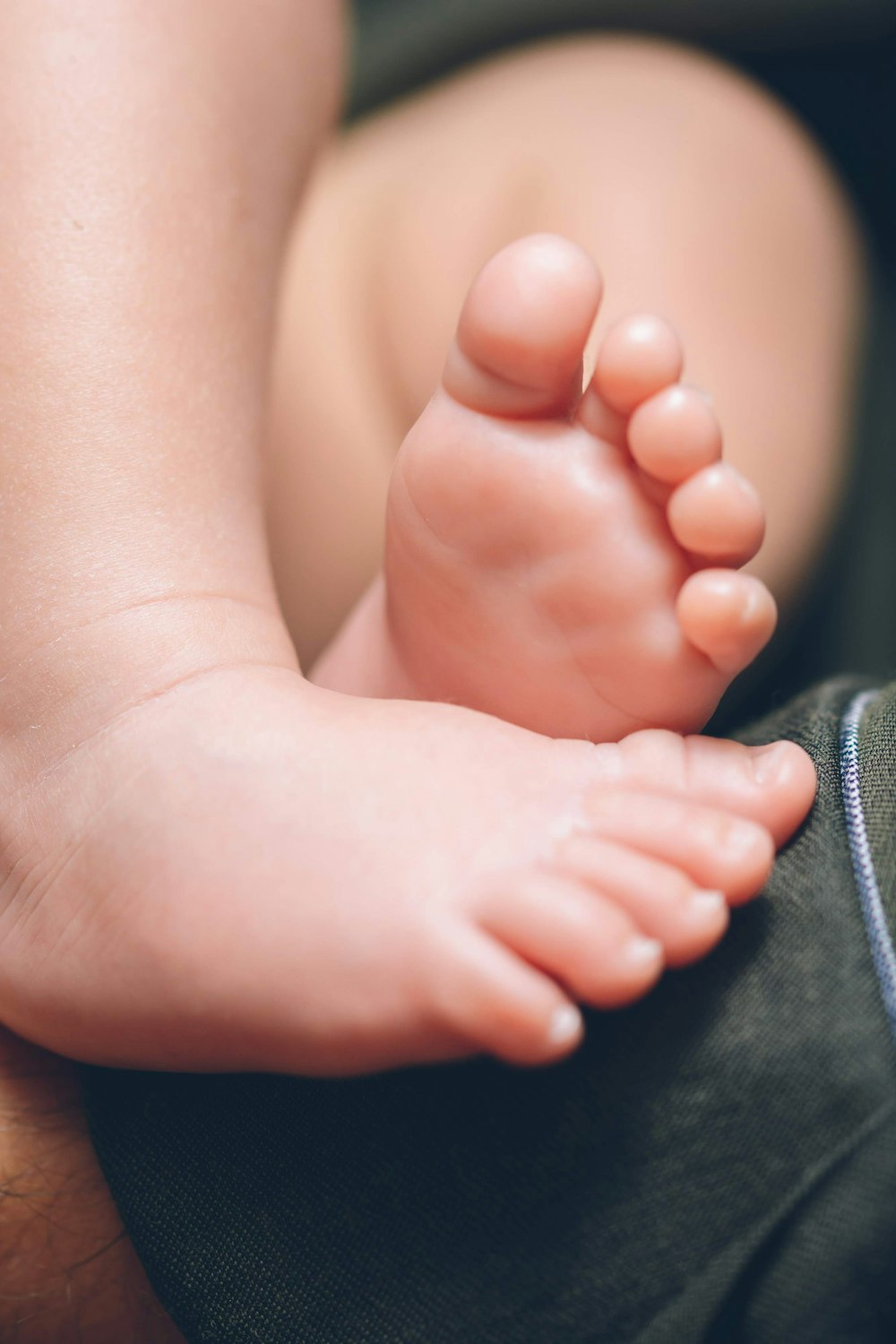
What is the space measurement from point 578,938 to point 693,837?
51mm

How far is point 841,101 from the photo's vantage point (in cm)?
83

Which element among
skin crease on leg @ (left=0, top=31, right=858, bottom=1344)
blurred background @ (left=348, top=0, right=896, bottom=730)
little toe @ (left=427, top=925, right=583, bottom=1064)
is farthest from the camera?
blurred background @ (left=348, top=0, right=896, bottom=730)

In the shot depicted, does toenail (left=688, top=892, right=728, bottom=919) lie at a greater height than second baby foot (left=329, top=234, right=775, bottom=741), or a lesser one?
lesser

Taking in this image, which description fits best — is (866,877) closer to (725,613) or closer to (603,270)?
(725,613)

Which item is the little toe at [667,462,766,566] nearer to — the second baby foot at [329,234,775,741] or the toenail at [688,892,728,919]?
the second baby foot at [329,234,775,741]

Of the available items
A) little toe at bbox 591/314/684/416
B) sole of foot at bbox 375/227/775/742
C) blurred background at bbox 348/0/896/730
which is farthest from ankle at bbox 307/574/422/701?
blurred background at bbox 348/0/896/730

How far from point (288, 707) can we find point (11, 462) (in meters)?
0.15

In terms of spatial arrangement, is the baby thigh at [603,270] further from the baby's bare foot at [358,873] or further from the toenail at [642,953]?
the toenail at [642,953]

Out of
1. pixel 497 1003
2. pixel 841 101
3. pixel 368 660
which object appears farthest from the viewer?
pixel 841 101

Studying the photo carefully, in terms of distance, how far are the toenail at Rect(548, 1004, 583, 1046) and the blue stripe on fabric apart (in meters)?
0.11

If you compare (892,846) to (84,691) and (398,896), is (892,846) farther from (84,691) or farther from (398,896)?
(84,691)

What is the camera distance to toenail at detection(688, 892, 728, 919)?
0.33 meters

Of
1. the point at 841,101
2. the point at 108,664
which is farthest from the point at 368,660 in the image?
the point at 841,101

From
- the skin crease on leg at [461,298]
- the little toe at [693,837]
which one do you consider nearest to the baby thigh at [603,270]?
the skin crease on leg at [461,298]
